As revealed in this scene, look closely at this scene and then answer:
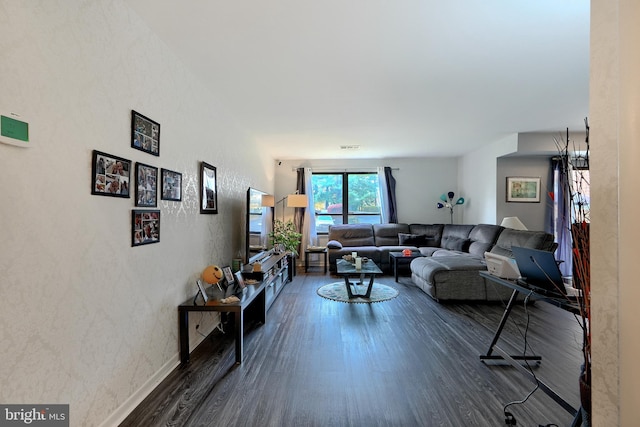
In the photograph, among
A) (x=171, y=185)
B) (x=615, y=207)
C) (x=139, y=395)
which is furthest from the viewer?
(x=171, y=185)

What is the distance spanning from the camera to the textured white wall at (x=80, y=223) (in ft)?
3.50

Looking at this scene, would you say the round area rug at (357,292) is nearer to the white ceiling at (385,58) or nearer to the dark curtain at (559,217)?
the white ceiling at (385,58)

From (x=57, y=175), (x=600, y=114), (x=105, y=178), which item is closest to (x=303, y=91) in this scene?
(x=105, y=178)

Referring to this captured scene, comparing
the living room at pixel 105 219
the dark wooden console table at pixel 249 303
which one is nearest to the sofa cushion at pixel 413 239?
the dark wooden console table at pixel 249 303

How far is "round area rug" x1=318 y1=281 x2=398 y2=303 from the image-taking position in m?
3.80

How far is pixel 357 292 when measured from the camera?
4125mm

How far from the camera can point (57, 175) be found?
122 cm

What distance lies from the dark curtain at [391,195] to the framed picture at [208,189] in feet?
14.7

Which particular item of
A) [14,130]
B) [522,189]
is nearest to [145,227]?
[14,130]

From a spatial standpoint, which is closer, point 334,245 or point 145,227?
point 145,227

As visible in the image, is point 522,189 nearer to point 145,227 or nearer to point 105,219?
point 145,227

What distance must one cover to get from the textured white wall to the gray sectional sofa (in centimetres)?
326

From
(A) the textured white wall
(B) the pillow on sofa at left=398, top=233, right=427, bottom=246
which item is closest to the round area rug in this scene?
(B) the pillow on sofa at left=398, top=233, right=427, bottom=246

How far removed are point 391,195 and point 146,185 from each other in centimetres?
Result: 545
